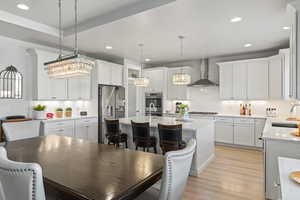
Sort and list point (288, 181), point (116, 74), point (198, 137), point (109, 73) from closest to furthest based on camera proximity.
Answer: point (288, 181)
point (198, 137)
point (109, 73)
point (116, 74)

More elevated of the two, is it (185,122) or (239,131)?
(185,122)

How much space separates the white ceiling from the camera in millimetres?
2635

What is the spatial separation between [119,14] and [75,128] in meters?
3.06

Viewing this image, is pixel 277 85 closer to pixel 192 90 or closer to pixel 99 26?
pixel 192 90

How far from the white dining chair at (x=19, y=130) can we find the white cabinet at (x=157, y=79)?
427 centimetres

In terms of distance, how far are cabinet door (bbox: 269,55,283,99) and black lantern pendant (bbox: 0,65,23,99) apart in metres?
A: 6.35

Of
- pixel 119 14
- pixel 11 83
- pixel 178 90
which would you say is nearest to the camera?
pixel 119 14

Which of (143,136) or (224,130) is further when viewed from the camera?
(224,130)

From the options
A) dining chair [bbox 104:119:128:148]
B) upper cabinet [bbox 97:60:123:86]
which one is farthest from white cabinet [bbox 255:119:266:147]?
upper cabinet [bbox 97:60:123:86]

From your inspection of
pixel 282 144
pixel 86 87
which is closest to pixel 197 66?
pixel 86 87

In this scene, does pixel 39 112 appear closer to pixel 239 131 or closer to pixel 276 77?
pixel 239 131

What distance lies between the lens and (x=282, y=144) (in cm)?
221

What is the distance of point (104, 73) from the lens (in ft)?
17.2

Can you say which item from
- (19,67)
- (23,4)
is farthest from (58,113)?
(23,4)
